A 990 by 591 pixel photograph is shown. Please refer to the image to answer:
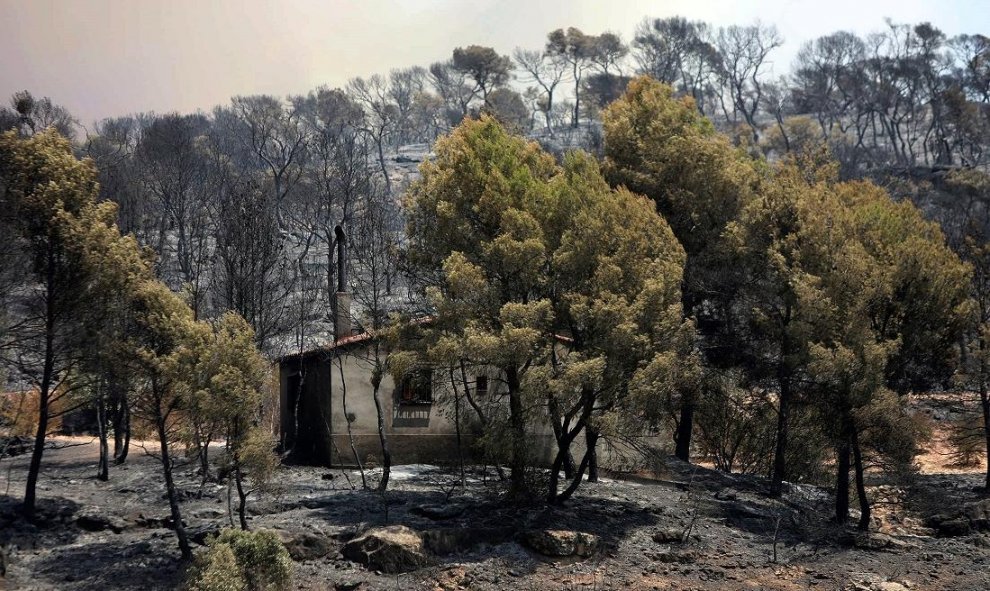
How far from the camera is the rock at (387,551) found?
75.0 feet

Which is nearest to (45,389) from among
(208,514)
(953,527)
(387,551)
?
(208,514)

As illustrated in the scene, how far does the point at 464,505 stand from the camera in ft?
91.6

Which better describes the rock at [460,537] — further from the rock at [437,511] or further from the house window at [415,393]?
the house window at [415,393]

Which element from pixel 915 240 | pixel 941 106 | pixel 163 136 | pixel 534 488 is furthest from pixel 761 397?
pixel 941 106

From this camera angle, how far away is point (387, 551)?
75.6 feet

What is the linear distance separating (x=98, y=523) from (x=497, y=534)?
9.64m

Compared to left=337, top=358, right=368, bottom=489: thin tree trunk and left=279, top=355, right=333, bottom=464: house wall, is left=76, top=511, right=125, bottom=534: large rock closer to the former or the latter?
left=337, top=358, right=368, bottom=489: thin tree trunk

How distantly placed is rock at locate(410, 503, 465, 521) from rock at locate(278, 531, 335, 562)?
3.62 metres

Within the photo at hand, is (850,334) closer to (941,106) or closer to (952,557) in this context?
(952,557)

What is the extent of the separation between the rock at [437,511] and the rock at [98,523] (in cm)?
729

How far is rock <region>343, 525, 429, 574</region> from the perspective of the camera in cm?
2288

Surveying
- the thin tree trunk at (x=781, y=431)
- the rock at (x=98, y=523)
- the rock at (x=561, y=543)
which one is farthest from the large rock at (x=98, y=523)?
the thin tree trunk at (x=781, y=431)

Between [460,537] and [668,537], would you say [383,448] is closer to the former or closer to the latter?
[460,537]

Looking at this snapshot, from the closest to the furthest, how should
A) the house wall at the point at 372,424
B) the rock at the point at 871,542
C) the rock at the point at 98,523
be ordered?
the rock at the point at 98,523 → the rock at the point at 871,542 → the house wall at the point at 372,424
